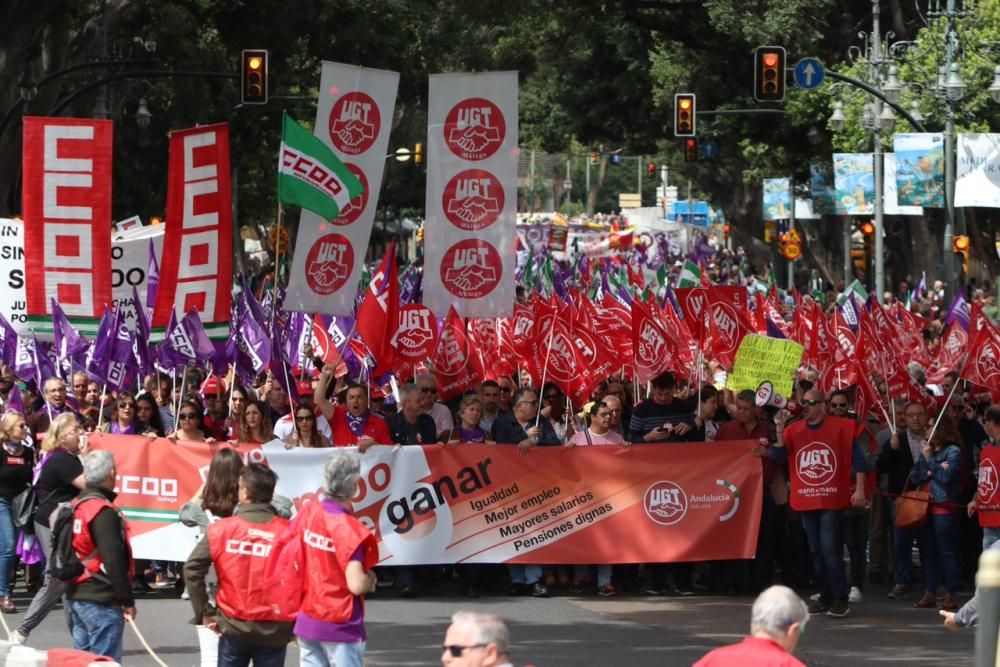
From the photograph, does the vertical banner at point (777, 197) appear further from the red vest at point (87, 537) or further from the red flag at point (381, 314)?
the red vest at point (87, 537)

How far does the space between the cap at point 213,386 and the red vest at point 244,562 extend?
8.21 m

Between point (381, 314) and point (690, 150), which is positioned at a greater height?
point (690, 150)

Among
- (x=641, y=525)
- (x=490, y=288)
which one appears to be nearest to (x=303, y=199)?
(x=490, y=288)

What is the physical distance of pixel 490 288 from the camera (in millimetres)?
15000

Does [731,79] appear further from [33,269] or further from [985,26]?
[33,269]

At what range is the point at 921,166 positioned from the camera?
3422 cm

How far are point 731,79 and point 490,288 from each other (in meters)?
30.0

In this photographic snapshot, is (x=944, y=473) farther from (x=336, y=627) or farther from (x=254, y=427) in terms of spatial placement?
(x=336, y=627)

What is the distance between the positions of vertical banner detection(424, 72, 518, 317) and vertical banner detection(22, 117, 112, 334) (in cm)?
289

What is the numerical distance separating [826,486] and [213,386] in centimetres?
641

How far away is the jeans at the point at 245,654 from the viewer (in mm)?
7781

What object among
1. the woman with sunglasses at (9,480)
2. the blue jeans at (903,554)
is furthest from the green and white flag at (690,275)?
the woman with sunglasses at (9,480)

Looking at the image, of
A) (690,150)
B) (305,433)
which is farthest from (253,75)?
(690,150)

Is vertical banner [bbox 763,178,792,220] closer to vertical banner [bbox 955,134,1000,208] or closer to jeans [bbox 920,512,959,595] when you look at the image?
vertical banner [bbox 955,134,1000,208]
